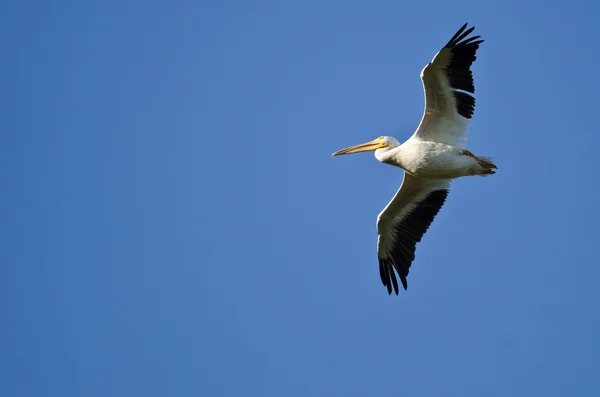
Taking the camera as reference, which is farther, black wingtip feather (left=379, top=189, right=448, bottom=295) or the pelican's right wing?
black wingtip feather (left=379, top=189, right=448, bottom=295)

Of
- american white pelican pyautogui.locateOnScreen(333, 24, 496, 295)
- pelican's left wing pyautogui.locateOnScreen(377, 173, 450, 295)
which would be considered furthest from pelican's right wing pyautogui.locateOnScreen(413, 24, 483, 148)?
pelican's left wing pyautogui.locateOnScreen(377, 173, 450, 295)

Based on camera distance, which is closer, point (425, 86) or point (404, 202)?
point (425, 86)

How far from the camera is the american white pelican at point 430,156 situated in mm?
12422

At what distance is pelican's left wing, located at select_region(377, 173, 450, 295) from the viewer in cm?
1395

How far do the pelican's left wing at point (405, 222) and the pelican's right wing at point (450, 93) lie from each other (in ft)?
3.53

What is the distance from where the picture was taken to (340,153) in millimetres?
14531

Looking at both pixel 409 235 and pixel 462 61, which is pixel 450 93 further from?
pixel 409 235

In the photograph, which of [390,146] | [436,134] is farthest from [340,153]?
[436,134]

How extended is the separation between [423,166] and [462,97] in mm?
1203

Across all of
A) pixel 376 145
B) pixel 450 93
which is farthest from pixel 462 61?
pixel 376 145

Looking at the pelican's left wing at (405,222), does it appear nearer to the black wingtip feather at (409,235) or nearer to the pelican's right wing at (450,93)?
the black wingtip feather at (409,235)

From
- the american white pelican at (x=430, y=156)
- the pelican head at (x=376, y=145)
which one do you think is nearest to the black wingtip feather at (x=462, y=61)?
the american white pelican at (x=430, y=156)

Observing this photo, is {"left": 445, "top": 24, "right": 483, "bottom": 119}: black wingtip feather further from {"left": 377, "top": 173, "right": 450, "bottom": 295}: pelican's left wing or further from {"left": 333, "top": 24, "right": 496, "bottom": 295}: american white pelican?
{"left": 377, "top": 173, "right": 450, "bottom": 295}: pelican's left wing

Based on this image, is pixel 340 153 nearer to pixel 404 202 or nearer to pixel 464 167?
pixel 404 202
